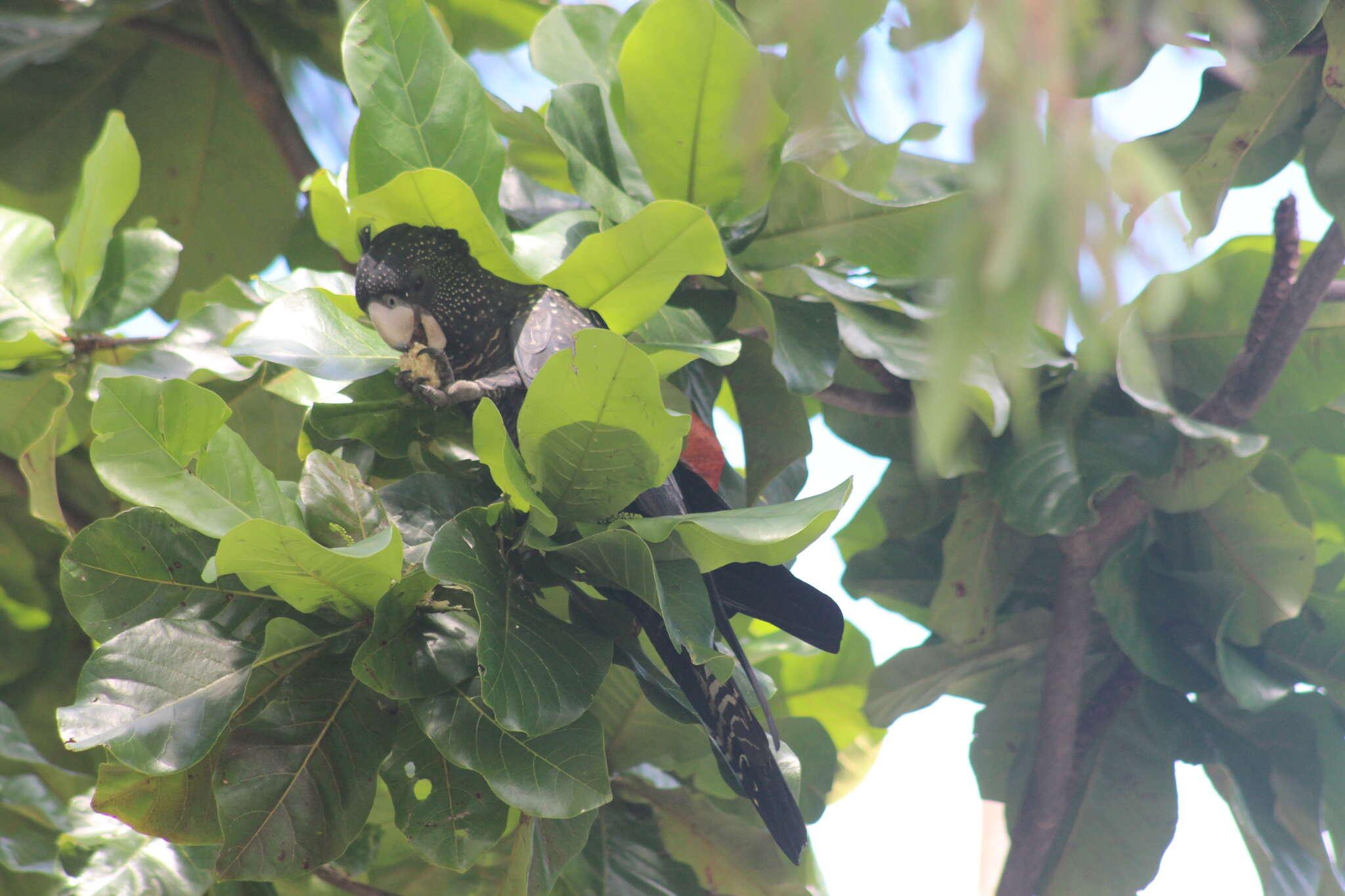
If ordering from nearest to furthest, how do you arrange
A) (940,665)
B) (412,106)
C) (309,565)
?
(309,565) → (412,106) → (940,665)

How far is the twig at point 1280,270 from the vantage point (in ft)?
2.01

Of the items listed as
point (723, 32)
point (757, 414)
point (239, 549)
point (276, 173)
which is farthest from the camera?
point (276, 173)

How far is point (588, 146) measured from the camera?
57cm

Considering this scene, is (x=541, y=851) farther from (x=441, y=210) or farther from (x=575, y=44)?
(x=575, y=44)

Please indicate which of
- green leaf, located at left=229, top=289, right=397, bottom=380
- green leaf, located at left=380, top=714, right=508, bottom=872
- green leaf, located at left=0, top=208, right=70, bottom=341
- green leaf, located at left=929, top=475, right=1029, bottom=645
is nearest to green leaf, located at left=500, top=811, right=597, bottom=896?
green leaf, located at left=380, top=714, right=508, bottom=872

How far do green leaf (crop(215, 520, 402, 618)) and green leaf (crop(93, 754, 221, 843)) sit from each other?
10cm

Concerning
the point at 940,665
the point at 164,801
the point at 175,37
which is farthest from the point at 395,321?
the point at 175,37

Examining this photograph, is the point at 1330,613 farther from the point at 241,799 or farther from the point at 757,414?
the point at 241,799

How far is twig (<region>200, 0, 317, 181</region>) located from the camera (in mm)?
856

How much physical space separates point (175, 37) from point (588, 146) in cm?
58

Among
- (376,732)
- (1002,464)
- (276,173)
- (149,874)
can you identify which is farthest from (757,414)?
(276,173)

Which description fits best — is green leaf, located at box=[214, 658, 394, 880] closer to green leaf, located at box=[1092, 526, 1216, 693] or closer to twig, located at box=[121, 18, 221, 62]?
green leaf, located at box=[1092, 526, 1216, 693]

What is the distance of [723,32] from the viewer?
1.73ft

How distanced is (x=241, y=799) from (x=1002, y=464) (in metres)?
0.51
